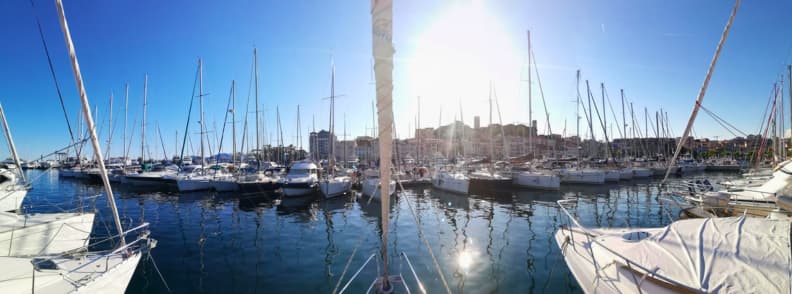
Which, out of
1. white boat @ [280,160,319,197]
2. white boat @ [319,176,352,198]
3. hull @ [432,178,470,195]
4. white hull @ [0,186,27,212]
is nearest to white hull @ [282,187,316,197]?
white boat @ [280,160,319,197]

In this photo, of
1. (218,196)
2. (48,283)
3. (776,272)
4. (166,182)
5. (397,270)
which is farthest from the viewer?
(166,182)

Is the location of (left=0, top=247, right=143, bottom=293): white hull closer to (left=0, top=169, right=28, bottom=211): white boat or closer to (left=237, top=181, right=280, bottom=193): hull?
(left=0, top=169, right=28, bottom=211): white boat

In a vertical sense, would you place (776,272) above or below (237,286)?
above

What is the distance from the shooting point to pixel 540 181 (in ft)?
95.6

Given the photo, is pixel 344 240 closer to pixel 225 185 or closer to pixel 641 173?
pixel 225 185

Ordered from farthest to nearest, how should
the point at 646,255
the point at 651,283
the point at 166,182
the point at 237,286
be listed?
1. the point at 166,182
2. the point at 237,286
3. the point at 646,255
4. the point at 651,283

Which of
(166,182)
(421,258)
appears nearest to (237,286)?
(421,258)

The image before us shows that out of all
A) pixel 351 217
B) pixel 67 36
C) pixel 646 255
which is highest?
pixel 67 36

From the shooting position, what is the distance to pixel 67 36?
5.94 m

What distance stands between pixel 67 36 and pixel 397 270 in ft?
32.3

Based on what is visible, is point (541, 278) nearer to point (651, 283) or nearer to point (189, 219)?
point (651, 283)

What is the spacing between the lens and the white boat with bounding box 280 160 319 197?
24.7 meters

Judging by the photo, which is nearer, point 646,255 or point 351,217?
point 646,255

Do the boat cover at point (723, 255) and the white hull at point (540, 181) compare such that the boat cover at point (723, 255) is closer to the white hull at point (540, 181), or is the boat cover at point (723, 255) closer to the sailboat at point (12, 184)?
the sailboat at point (12, 184)
